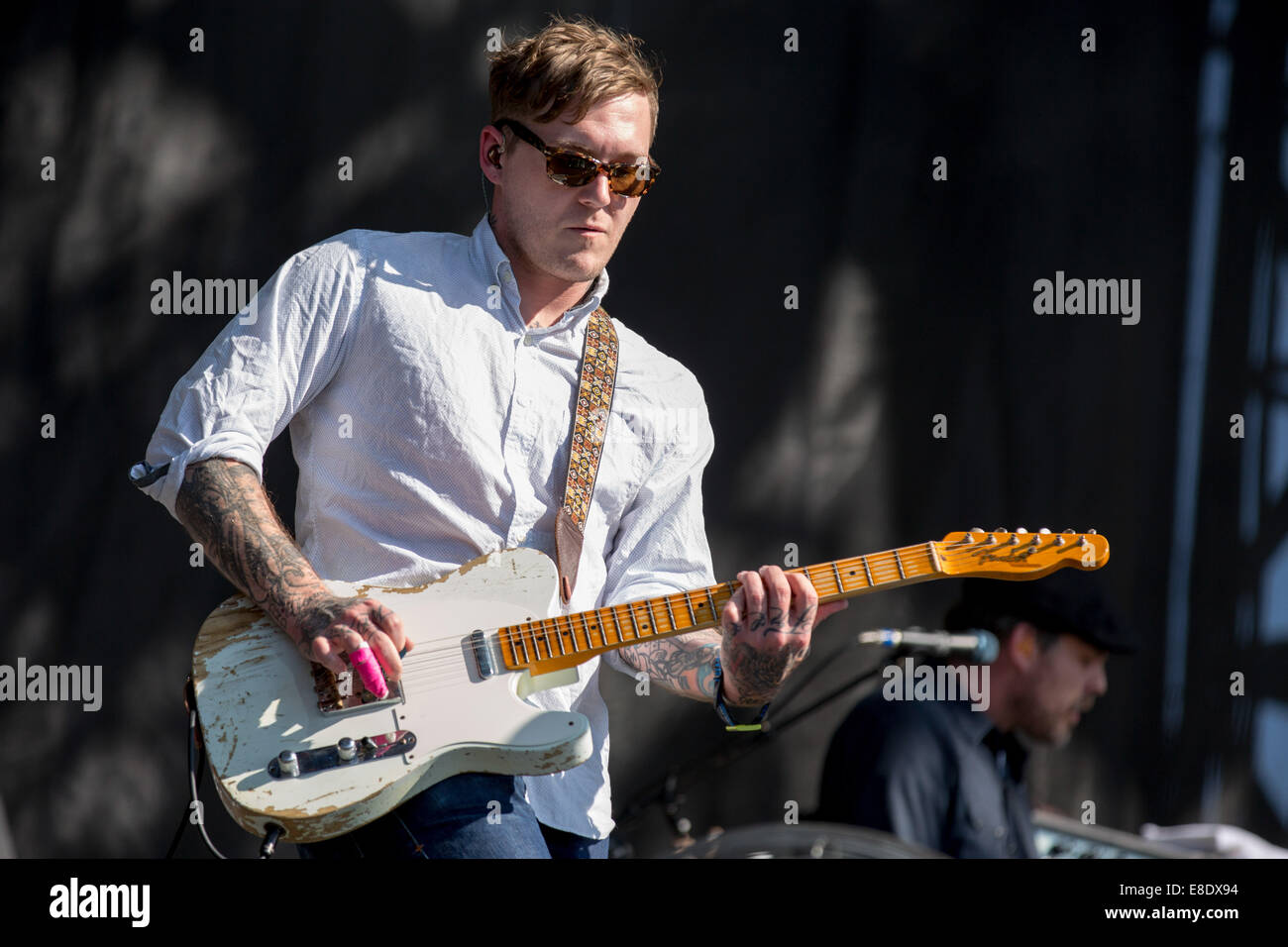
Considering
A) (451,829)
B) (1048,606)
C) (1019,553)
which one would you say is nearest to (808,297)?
(1048,606)

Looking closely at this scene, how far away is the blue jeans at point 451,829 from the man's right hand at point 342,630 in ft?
0.81

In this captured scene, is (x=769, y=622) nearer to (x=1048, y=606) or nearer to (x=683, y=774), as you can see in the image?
(x=683, y=774)

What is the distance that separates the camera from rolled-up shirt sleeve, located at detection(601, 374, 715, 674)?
2.91 metres

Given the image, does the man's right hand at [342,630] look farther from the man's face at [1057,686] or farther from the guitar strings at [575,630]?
the man's face at [1057,686]

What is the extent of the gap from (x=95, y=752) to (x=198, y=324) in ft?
4.67

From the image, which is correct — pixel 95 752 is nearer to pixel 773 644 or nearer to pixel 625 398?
pixel 625 398

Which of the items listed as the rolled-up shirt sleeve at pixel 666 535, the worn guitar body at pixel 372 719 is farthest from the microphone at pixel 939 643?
the worn guitar body at pixel 372 719

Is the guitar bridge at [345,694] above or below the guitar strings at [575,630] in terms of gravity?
below

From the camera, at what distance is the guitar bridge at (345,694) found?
2344 millimetres

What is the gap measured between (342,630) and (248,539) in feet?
1.00

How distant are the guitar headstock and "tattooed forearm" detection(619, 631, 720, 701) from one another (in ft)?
1.90

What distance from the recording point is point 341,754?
7.41 ft

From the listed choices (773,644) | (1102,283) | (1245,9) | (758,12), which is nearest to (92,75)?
(758,12)

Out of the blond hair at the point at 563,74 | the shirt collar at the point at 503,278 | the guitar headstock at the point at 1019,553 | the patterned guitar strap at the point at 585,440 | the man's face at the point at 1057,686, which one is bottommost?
the man's face at the point at 1057,686
